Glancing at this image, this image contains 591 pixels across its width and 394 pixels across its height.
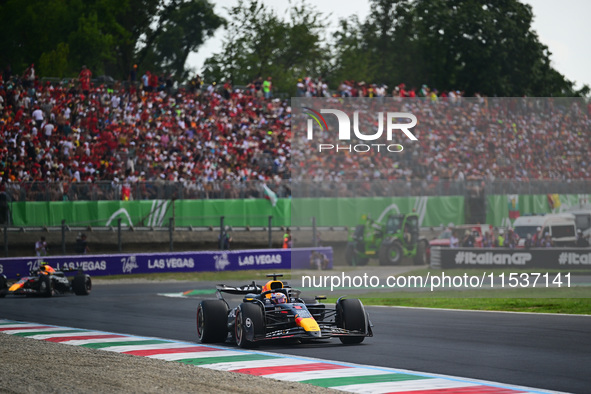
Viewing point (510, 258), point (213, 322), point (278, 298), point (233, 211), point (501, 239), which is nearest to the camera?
point (278, 298)

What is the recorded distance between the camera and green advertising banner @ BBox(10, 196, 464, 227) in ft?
91.4

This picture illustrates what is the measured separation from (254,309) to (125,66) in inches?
2108

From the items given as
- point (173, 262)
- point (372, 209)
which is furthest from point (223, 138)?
point (372, 209)

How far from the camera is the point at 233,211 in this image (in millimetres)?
35594

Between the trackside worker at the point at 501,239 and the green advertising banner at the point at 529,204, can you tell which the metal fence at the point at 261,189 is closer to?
the green advertising banner at the point at 529,204

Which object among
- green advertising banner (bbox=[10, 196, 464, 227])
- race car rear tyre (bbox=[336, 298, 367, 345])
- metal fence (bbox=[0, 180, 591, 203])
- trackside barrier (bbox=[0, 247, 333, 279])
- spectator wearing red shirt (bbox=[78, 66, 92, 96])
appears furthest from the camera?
spectator wearing red shirt (bbox=[78, 66, 92, 96])

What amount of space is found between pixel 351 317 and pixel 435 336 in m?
1.66

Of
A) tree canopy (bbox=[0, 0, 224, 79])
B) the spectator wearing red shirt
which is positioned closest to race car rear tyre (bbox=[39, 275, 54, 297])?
the spectator wearing red shirt

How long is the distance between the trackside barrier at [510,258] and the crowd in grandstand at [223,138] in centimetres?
219

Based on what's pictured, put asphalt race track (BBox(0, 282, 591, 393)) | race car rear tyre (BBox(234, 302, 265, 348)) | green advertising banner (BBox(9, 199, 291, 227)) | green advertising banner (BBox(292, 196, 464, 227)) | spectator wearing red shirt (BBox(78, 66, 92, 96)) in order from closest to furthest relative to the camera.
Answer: asphalt race track (BBox(0, 282, 591, 393)) → race car rear tyre (BBox(234, 302, 265, 348)) → green advertising banner (BBox(292, 196, 464, 227)) → green advertising banner (BBox(9, 199, 291, 227)) → spectator wearing red shirt (BBox(78, 66, 92, 96))

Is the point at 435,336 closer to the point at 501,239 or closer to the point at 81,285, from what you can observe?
the point at 501,239

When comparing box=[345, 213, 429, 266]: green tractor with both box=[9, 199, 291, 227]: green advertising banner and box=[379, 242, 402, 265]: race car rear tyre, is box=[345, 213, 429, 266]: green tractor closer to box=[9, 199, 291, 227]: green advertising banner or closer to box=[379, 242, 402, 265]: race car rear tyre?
box=[379, 242, 402, 265]: race car rear tyre

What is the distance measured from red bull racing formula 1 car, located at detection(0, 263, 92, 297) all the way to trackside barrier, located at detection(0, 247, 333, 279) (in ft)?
15.5

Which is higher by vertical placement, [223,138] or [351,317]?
[223,138]
